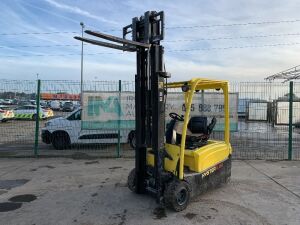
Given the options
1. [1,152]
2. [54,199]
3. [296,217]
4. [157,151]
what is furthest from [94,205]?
[1,152]

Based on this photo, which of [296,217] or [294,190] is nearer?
[296,217]

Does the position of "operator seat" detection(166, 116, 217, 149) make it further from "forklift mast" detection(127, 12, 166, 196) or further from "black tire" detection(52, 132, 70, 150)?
"black tire" detection(52, 132, 70, 150)

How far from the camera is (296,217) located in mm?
5621

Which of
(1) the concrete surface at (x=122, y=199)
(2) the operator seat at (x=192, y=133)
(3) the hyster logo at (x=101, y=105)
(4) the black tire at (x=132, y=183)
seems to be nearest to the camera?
(1) the concrete surface at (x=122, y=199)

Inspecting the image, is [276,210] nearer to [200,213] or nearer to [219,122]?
[200,213]

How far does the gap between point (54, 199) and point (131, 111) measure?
4.69m

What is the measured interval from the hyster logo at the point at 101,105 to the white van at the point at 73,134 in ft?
3.60

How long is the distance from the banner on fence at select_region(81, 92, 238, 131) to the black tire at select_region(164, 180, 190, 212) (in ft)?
16.2

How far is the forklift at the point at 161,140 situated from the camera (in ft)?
19.2

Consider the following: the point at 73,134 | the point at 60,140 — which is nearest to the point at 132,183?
the point at 73,134

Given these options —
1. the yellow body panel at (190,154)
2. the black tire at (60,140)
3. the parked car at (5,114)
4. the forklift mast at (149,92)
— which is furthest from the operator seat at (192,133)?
the parked car at (5,114)

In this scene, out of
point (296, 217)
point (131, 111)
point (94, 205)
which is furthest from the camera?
point (131, 111)

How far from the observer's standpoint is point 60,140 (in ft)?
40.8

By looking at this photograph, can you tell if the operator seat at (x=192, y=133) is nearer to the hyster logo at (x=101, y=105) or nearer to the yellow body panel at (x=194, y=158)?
the yellow body panel at (x=194, y=158)
